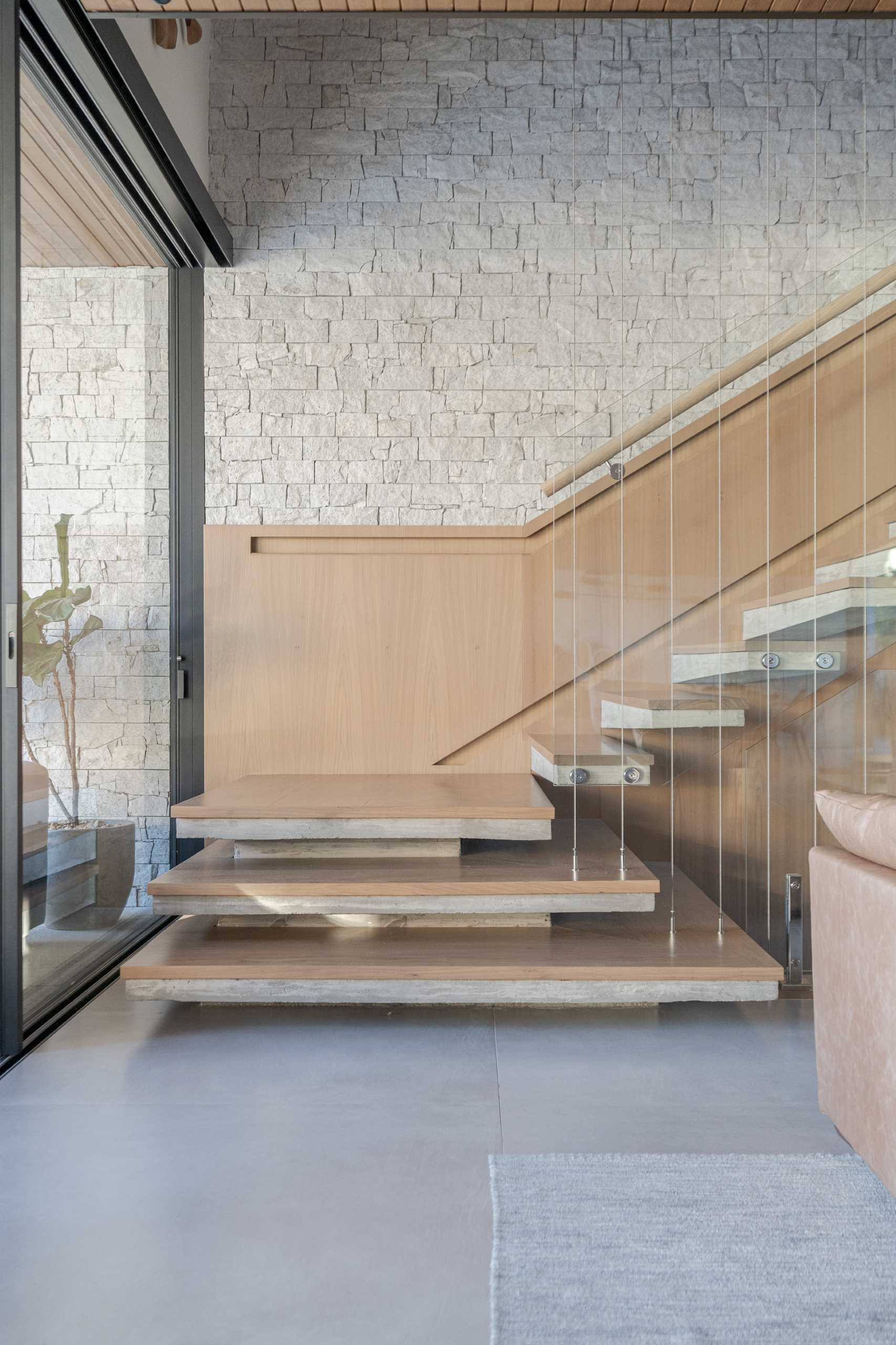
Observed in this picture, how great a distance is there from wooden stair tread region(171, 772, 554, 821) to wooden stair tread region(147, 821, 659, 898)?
16cm

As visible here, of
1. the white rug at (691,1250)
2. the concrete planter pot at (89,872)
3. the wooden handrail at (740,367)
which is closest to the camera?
the white rug at (691,1250)

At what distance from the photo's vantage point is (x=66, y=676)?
287cm

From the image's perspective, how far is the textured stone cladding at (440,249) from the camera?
422cm

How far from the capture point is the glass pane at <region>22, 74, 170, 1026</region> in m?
2.66

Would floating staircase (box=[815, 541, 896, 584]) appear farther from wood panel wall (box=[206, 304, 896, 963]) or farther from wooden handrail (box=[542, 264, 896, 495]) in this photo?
wooden handrail (box=[542, 264, 896, 495])

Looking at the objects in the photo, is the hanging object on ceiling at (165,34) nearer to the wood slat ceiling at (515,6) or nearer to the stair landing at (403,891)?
the wood slat ceiling at (515,6)

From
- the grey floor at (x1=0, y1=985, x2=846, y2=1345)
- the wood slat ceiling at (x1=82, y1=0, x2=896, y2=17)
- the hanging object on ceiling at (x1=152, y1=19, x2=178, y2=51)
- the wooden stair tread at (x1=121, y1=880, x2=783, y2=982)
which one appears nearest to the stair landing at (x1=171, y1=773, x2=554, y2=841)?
the wooden stair tread at (x1=121, y1=880, x2=783, y2=982)

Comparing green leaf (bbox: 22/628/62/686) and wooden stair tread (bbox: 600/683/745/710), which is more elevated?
green leaf (bbox: 22/628/62/686)

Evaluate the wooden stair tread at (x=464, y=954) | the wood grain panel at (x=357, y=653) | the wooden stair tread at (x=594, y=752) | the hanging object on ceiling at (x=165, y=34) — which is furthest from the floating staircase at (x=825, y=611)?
the hanging object on ceiling at (x=165, y=34)

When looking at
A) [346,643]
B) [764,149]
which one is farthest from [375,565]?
[764,149]

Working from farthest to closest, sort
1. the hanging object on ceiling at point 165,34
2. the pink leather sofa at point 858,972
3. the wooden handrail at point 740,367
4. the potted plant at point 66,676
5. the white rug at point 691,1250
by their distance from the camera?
1. the hanging object on ceiling at point 165,34
2. the wooden handrail at point 740,367
3. the potted plant at point 66,676
4. the pink leather sofa at point 858,972
5. the white rug at point 691,1250

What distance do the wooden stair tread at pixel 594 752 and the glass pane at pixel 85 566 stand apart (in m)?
1.57

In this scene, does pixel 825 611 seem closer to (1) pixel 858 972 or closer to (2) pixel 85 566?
(1) pixel 858 972

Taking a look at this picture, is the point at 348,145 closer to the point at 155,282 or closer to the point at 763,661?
the point at 155,282
